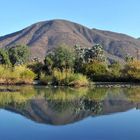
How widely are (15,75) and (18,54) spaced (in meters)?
24.6

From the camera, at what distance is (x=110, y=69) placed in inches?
2307

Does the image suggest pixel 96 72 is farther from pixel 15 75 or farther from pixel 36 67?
pixel 15 75

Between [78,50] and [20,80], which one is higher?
[78,50]

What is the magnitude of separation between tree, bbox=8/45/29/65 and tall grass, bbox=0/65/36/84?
20.2 metres

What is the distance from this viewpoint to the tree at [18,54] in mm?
74750

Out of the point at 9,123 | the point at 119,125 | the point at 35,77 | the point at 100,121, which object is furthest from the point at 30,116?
the point at 35,77

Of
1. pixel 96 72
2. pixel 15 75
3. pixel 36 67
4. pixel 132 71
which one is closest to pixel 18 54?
pixel 36 67

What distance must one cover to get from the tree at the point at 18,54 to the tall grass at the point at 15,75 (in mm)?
20205

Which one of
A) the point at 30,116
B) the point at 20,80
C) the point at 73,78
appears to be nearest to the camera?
the point at 30,116

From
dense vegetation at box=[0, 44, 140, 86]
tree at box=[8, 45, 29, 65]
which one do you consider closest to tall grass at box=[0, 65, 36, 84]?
dense vegetation at box=[0, 44, 140, 86]

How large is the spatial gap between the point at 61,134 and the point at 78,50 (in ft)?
211

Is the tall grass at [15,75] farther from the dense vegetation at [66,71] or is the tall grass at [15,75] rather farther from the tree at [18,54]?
the tree at [18,54]

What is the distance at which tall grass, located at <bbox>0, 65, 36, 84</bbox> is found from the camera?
53.2 meters

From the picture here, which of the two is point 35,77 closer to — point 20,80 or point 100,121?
point 20,80
